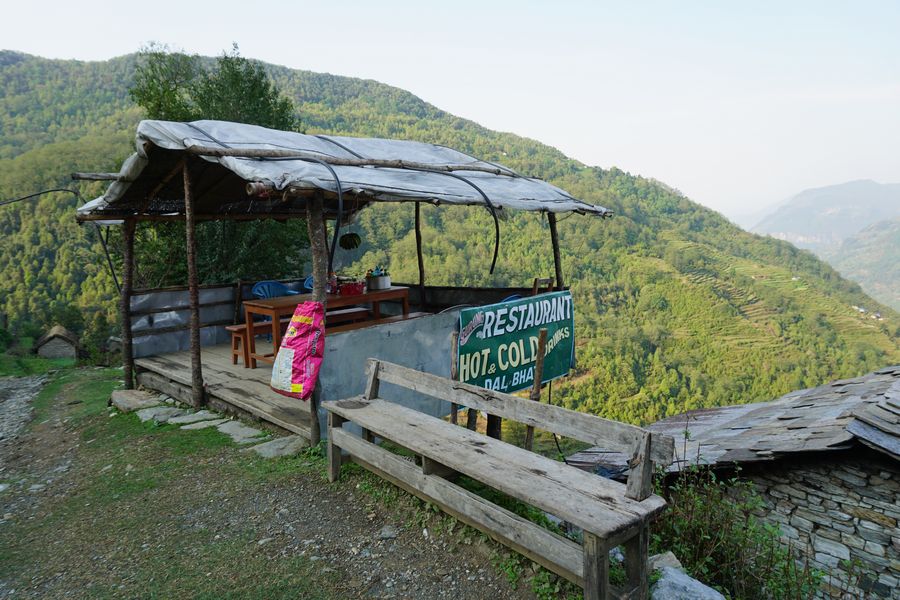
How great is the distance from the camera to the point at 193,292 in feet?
19.7

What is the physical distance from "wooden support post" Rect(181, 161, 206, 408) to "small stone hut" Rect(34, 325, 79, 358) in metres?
13.1

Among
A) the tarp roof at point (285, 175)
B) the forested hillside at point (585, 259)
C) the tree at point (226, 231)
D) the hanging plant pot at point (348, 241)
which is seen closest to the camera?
the tarp roof at point (285, 175)

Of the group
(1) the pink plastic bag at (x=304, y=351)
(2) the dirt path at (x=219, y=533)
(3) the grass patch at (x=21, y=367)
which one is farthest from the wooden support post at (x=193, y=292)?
(3) the grass patch at (x=21, y=367)

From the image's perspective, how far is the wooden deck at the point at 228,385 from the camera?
5414 millimetres

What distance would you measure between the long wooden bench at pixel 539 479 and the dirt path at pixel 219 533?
0.26 meters

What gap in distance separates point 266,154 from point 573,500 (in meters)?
4.15

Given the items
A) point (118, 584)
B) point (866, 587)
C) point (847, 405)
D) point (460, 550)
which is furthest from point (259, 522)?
point (847, 405)

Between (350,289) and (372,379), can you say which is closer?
(372,379)

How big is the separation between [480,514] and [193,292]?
4389 millimetres

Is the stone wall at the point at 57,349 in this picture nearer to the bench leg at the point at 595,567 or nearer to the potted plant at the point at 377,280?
the potted plant at the point at 377,280

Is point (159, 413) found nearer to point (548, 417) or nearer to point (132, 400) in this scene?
point (132, 400)

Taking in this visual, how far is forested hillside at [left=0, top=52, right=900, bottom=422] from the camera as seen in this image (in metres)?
40.1

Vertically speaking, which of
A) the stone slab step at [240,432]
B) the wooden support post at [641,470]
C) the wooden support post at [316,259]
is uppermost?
the wooden support post at [316,259]

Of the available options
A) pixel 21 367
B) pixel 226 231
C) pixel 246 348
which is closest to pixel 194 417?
pixel 246 348
